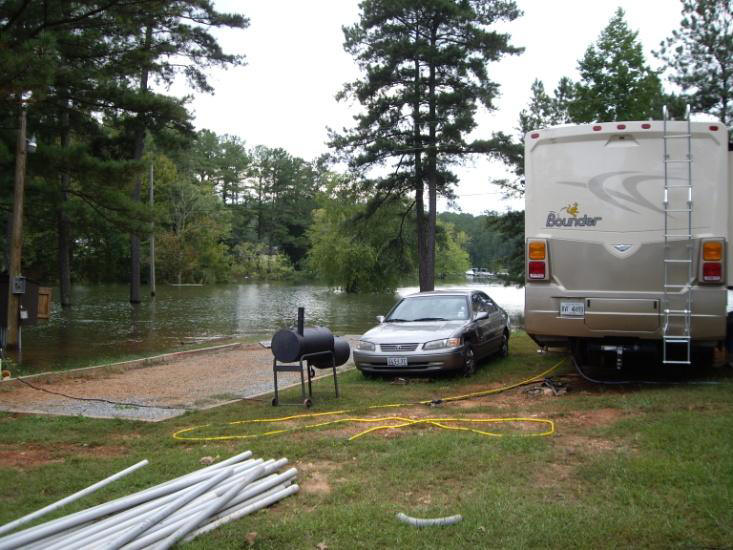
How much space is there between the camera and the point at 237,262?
82625 millimetres

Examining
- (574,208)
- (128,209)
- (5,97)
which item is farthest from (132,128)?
(574,208)

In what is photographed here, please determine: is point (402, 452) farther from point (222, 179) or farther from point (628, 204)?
point (222, 179)

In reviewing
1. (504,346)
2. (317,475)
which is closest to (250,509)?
(317,475)

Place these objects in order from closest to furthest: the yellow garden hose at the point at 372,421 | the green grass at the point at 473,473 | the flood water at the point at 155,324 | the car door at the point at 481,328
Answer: the green grass at the point at 473,473 → the yellow garden hose at the point at 372,421 → the car door at the point at 481,328 → the flood water at the point at 155,324

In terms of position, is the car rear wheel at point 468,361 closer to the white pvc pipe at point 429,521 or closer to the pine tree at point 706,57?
the white pvc pipe at point 429,521

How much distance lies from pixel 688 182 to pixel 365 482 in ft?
18.2

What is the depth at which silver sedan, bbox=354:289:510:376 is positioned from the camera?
10242 mm

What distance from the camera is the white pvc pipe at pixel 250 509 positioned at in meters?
4.06

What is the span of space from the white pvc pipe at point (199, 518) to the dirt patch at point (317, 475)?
65cm

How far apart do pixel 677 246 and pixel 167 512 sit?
6.65 meters

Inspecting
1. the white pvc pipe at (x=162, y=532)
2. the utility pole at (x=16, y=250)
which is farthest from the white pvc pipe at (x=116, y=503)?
the utility pole at (x=16, y=250)

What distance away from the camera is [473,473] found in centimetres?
519

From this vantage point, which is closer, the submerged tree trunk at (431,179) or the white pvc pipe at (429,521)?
the white pvc pipe at (429,521)

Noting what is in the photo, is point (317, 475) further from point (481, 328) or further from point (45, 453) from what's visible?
point (481, 328)
